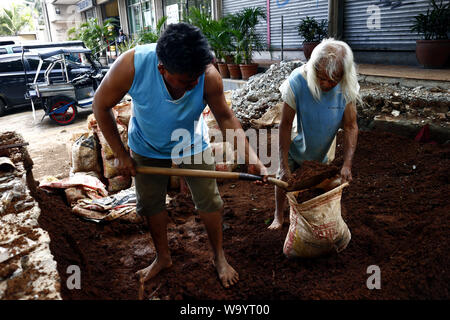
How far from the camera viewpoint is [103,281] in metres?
2.31

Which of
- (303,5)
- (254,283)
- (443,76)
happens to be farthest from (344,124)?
(303,5)

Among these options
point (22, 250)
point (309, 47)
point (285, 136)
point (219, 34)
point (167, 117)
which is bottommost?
point (22, 250)

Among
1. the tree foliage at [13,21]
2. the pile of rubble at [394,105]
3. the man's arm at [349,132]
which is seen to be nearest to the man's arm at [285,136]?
the man's arm at [349,132]

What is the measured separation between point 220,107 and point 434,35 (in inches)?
186

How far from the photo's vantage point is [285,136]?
2461 mm

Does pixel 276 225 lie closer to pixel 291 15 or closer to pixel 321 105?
pixel 321 105

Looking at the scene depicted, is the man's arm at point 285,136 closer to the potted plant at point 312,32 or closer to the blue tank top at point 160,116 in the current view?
the blue tank top at point 160,116

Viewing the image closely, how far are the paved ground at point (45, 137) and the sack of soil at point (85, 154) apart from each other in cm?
77

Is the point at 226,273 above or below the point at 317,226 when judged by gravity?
below

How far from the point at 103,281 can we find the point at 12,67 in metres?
9.78

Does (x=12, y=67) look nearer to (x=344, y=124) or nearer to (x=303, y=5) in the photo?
(x=303, y=5)

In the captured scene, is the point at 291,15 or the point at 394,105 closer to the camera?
the point at 394,105

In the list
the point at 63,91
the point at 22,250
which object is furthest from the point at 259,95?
the point at 63,91

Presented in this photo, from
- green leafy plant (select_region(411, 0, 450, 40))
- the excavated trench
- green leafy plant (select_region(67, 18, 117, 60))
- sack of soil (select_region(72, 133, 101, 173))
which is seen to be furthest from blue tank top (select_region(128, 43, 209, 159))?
→ green leafy plant (select_region(67, 18, 117, 60))
